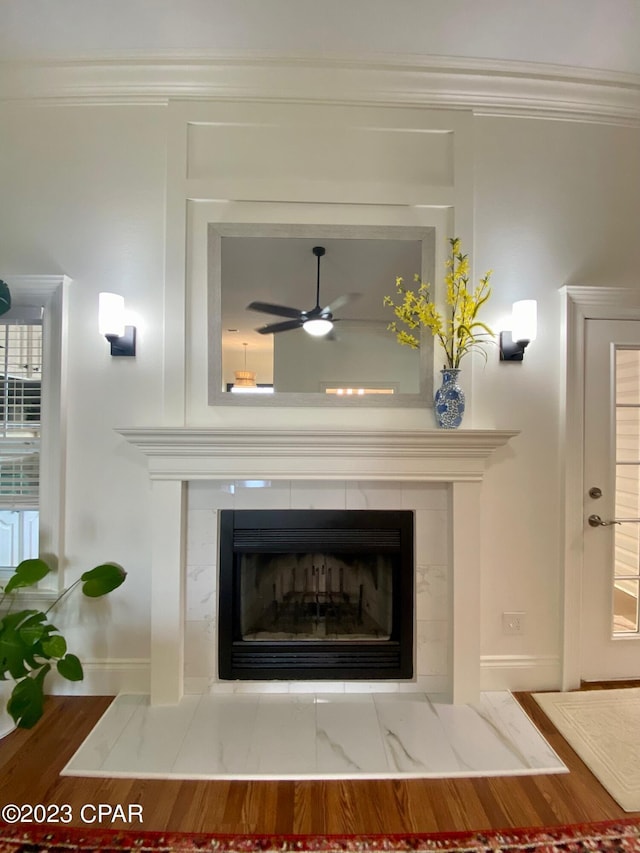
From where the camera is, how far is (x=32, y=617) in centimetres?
162

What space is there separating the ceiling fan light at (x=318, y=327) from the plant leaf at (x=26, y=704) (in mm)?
1927

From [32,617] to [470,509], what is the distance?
2.05m

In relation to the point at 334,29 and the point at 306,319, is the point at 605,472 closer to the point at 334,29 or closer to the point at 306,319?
the point at 306,319

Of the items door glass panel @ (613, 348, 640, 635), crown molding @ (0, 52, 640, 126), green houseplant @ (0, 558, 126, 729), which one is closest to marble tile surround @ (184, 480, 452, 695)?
green houseplant @ (0, 558, 126, 729)

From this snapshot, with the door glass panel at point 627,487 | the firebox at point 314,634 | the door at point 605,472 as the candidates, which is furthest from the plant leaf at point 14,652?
the door glass panel at point 627,487

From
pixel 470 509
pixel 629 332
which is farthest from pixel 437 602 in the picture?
pixel 629 332

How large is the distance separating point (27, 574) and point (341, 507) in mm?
1455

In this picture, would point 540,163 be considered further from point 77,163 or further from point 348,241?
point 77,163

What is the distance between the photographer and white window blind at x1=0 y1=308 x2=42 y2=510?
75.1 inches

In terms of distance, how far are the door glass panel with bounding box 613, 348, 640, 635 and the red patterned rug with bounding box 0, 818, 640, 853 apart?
1.05 meters

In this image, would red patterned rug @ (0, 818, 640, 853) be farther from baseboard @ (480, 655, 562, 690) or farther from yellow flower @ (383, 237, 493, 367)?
yellow flower @ (383, 237, 493, 367)

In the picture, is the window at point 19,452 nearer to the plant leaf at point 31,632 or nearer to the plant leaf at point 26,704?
the plant leaf at point 31,632

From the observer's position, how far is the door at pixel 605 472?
1.98 metres

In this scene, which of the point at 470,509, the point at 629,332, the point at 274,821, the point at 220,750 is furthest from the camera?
the point at 629,332
